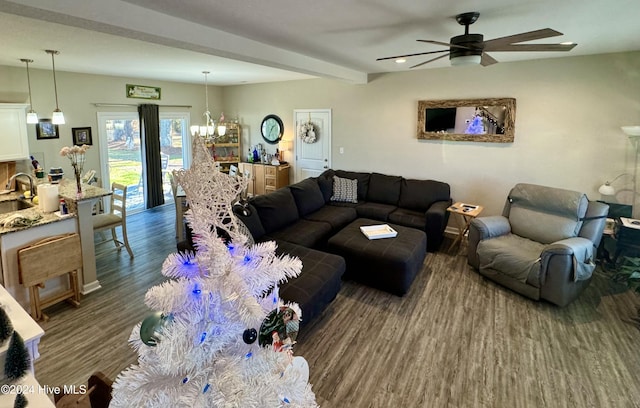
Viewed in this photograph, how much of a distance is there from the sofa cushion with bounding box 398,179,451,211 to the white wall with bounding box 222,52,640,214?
279 millimetres

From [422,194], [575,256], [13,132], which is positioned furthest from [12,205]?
[575,256]

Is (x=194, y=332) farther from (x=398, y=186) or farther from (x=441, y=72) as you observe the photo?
(x=441, y=72)

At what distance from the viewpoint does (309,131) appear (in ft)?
22.2

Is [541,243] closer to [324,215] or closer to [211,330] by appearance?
[324,215]

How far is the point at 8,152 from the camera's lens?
4359mm

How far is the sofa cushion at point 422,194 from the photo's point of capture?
205 inches

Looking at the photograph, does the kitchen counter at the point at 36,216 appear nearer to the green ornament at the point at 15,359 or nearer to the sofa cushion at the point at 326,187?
the green ornament at the point at 15,359

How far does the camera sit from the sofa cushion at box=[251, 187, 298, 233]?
13.8 feet

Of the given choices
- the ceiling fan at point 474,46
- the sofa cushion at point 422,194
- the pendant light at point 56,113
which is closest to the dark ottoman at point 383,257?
the sofa cushion at point 422,194

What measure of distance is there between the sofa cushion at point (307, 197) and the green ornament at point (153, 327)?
371 cm

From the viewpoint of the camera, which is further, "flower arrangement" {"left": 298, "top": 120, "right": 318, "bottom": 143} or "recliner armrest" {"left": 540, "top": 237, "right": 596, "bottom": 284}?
"flower arrangement" {"left": 298, "top": 120, "right": 318, "bottom": 143}

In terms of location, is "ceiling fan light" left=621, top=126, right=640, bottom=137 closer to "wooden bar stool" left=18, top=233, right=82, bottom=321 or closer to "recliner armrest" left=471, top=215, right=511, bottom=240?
"recliner armrest" left=471, top=215, right=511, bottom=240

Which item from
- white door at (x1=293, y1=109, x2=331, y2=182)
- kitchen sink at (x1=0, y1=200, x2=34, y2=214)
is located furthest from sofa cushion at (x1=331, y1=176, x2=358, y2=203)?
kitchen sink at (x1=0, y1=200, x2=34, y2=214)

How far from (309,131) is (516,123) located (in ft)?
11.8
